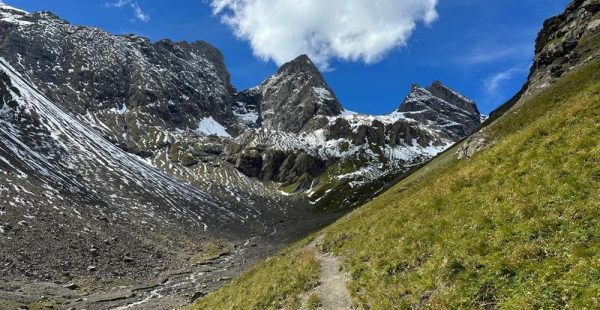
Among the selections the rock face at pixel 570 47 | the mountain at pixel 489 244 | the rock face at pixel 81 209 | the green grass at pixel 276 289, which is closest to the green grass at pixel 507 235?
the mountain at pixel 489 244

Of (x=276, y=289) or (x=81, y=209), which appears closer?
(x=276, y=289)

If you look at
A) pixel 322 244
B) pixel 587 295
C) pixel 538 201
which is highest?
pixel 322 244

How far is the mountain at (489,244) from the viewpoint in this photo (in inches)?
539

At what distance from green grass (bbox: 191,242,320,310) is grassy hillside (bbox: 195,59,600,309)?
132 mm

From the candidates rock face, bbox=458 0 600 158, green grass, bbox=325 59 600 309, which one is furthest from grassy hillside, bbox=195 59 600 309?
rock face, bbox=458 0 600 158

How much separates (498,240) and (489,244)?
431mm

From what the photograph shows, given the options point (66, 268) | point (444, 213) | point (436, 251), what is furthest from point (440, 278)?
point (66, 268)

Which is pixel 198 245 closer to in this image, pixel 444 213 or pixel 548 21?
pixel 444 213

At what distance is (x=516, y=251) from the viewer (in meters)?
15.4

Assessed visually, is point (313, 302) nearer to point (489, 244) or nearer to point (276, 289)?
point (276, 289)

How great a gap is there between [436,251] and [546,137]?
10.5 m

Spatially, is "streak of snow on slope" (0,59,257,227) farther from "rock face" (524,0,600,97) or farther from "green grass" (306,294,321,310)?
"green grass" (306,294,321,310)

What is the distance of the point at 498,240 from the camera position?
17125 millimetres

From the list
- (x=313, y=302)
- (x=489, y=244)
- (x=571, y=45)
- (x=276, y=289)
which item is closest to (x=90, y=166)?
(x=276, y=289)
